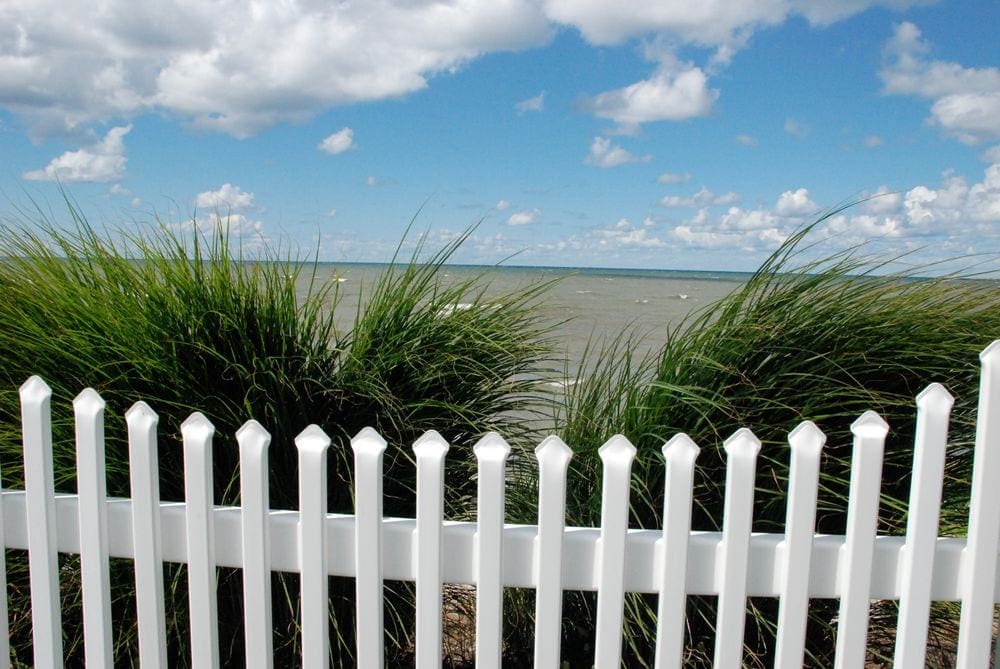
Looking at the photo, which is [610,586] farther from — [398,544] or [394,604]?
[394,604]

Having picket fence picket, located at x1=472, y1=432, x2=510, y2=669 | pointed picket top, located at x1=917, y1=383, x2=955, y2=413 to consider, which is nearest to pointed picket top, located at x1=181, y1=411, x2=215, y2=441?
picket fence picket, located at x1=472, y1=432, x2=510, y2=669

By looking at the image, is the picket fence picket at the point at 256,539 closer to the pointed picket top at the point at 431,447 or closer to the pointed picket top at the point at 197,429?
the pointed picket top at the point at 197,429

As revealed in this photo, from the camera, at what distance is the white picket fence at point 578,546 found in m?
1.70

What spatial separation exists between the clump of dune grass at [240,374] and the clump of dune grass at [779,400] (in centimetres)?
45

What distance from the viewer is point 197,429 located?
1815mm

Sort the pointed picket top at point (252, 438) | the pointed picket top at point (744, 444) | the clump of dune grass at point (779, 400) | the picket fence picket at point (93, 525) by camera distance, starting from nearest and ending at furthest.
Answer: the pointed picket top at point (744, 444), the pointed picket top at point (252, 438), the picket fence picket at point (93, 525), the clump of dune grass at point (779, 400)

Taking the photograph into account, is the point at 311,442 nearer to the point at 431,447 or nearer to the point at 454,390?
the point at 431,447

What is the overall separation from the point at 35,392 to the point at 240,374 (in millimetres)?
626

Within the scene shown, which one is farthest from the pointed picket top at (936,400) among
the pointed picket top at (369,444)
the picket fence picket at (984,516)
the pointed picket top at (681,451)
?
the pointed picket top at (369,444)

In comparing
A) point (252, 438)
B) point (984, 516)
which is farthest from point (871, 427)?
point (252, 438)

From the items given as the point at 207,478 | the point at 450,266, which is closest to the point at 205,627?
the point at 207,478

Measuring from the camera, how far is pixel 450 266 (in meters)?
3.19

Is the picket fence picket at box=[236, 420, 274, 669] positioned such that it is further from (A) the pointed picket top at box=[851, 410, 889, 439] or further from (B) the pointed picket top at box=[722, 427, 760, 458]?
(A) the pointed picket top at box=[851, 410, 889, 439]

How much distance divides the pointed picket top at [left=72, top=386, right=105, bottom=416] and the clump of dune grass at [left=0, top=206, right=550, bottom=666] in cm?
49
